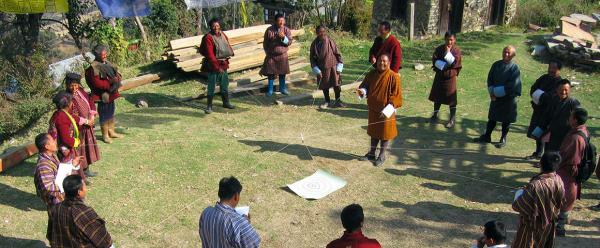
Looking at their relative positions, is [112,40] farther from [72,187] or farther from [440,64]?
[72,187]

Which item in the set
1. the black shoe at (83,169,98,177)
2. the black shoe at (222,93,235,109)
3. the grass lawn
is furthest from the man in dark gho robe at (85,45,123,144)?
the black shoe at (222,93,235,109)

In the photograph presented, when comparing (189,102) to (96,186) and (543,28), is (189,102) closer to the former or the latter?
(96,186)

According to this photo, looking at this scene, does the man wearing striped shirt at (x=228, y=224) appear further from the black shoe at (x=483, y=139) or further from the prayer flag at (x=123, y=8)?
the prayer flag at (x=123, y=8)

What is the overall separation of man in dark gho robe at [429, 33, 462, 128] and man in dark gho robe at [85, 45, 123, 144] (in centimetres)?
542

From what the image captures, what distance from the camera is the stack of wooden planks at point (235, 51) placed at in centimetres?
1216

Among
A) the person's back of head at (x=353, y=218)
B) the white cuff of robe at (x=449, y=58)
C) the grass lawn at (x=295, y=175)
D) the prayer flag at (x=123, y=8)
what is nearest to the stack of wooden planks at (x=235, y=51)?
the grass lawn at (x=295, y=175)

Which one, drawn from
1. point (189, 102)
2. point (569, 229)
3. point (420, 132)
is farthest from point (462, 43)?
point (569, 229)

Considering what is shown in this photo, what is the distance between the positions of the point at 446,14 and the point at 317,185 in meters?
13.9

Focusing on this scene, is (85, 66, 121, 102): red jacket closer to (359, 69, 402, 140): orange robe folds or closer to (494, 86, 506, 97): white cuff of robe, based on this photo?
(359, 69, 402, 140): orange robe folds

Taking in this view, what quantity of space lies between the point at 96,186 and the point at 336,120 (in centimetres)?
453

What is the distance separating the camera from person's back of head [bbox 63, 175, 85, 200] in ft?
14.2

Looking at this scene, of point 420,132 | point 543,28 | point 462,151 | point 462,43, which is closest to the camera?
point 462,151

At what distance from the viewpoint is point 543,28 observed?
18.0m

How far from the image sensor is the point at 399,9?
64.4ft
